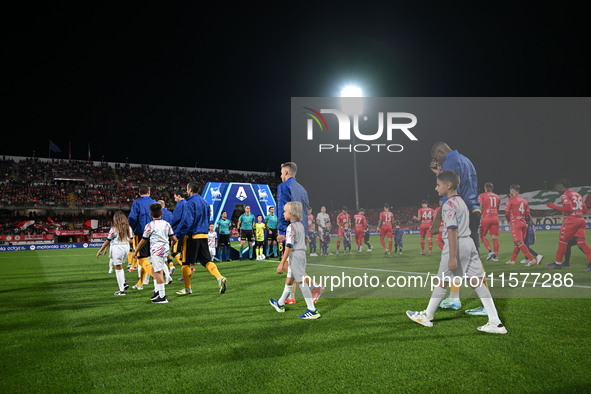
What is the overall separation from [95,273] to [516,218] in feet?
42.8

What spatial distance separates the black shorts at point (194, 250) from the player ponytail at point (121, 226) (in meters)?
1.50

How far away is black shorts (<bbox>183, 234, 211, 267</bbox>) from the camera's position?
25.2 feet

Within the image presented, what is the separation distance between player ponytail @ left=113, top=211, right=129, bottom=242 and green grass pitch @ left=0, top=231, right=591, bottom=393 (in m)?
1.51

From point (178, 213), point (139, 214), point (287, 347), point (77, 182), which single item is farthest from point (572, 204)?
point (77, 182)

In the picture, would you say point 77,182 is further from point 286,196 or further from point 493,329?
point 493,329

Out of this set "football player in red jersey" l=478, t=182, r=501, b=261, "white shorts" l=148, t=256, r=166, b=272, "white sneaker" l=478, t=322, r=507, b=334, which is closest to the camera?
"white sneaker" l=478, t=322, r=507, b=334

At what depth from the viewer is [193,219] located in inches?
304

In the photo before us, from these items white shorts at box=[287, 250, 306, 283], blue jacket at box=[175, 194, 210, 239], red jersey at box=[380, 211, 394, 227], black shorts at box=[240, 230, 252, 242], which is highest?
blue jacket at box=[175, 194, 210, 239]

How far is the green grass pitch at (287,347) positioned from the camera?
3285 millimetres

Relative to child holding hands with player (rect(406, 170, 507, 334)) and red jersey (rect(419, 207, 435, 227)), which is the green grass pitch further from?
red jersey (rect(419, 207, 435, 227))

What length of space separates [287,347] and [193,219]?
418 centimetres

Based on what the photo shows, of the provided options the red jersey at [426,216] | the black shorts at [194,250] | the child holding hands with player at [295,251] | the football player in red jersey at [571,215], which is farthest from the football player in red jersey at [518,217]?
the black shorts at [194,250]

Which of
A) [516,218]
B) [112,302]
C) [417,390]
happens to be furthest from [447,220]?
[516,218]

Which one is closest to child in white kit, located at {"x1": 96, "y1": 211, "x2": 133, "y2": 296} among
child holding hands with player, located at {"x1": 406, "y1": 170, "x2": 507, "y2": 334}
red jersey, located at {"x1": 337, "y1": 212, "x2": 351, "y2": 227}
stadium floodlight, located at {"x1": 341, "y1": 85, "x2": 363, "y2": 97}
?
child holding hands with player, located at {"x1": 406, "y1": 170, "x2": 507, "y2": 334}
